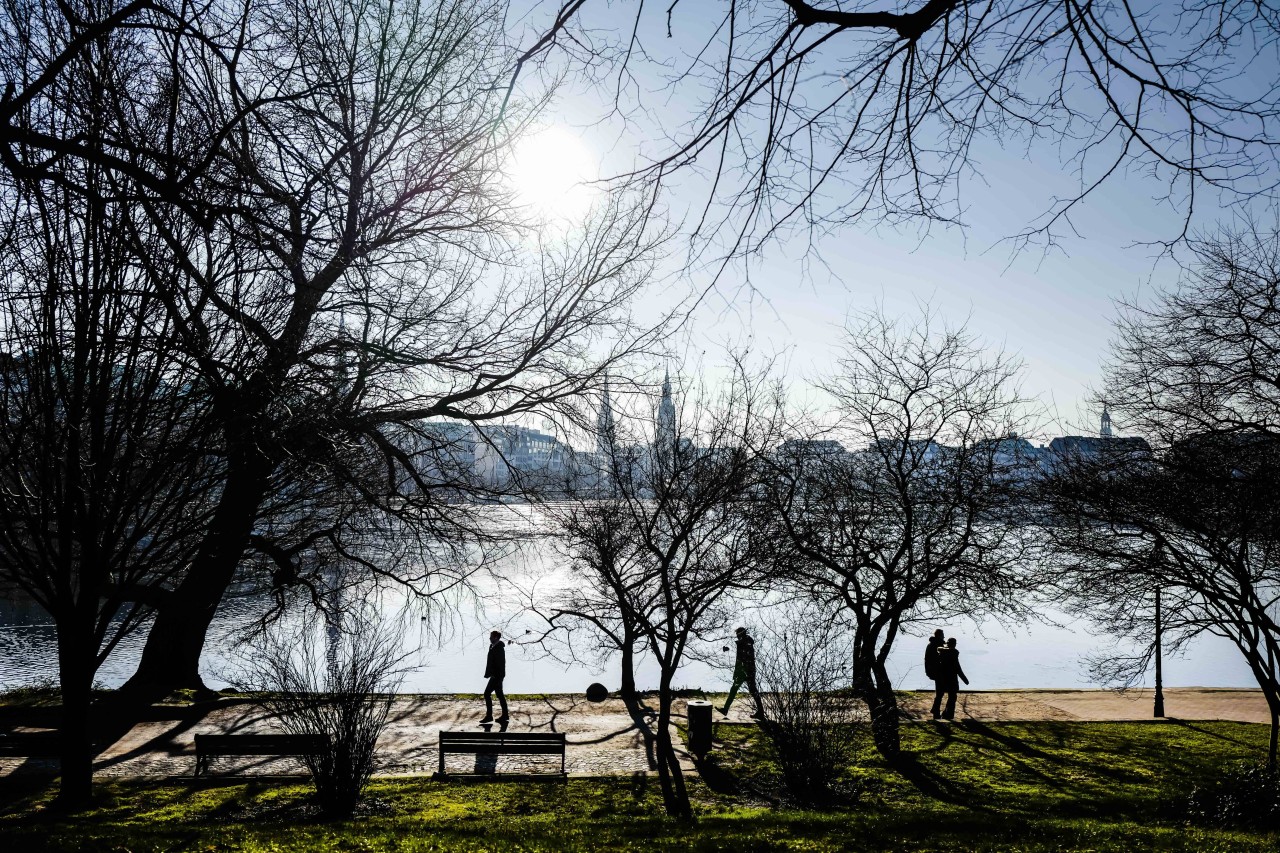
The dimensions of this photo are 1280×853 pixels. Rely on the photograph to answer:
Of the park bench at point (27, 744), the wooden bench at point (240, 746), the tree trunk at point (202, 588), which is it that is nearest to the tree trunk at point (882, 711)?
the wooden bench at point (240, 746)

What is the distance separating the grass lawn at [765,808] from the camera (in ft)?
22.9

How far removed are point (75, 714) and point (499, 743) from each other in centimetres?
498

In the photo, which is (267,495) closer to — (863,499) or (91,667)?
(91,667)

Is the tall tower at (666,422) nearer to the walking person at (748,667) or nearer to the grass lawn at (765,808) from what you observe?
the walking person at (748,667)

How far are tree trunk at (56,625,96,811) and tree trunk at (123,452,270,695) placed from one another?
1825 mm

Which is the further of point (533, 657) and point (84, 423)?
point (533, 657)

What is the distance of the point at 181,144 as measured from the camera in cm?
666

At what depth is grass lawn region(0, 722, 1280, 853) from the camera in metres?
6.99

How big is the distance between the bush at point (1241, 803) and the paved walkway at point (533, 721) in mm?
6819

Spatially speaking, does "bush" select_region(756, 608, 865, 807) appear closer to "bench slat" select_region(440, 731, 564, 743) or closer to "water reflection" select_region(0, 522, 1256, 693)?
"bench slat" select_region(440, 731, 564, 743)

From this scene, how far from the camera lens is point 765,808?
34.2ft

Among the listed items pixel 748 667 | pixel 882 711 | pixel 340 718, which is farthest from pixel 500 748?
pixel 882 711

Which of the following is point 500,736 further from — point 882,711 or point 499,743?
point 882,711

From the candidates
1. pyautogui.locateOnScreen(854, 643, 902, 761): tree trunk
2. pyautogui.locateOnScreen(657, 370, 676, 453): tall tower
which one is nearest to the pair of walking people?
pyautogui.locateOnScreen(854, 643, 902, 761): tree trunk
